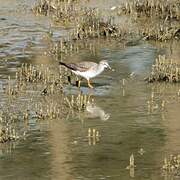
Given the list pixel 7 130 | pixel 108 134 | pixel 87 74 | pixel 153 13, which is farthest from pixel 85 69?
pixel 153 13

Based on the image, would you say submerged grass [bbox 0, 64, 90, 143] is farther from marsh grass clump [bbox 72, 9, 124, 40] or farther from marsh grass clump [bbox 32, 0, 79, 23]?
marsh grass clump [bbox 32, 0, 79, 23]

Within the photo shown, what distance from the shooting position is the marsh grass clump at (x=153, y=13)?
2065 cm

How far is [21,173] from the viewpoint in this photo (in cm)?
910

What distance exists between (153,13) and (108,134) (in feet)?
40.0

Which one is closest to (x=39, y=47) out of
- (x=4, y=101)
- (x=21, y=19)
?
(x=21, y=19)

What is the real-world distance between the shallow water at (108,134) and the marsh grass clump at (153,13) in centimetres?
400

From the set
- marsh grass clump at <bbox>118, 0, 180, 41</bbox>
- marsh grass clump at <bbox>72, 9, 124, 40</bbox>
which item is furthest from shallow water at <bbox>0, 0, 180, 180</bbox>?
marsh grass clump at <bbox>118, 0, 180, 41</bbox>

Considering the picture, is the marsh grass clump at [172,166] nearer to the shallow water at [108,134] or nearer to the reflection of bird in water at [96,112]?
the shallow water at [108,134]

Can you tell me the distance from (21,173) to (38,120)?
2416mm

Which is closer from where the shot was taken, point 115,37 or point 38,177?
point 38,177

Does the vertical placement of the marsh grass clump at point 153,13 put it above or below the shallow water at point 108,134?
above

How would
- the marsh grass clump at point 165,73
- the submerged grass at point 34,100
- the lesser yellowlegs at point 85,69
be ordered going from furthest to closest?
1. the marsh grass clump at point 165,73
2. the lesser yellowlegs at point 85,69
3. the submerged grass at point 34,100

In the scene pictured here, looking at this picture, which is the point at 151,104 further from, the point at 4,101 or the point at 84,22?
the point at 84,22

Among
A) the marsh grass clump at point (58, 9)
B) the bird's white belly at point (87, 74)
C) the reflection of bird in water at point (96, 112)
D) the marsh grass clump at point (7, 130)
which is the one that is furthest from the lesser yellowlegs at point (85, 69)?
the marsh grass clump at point (58, 9)
